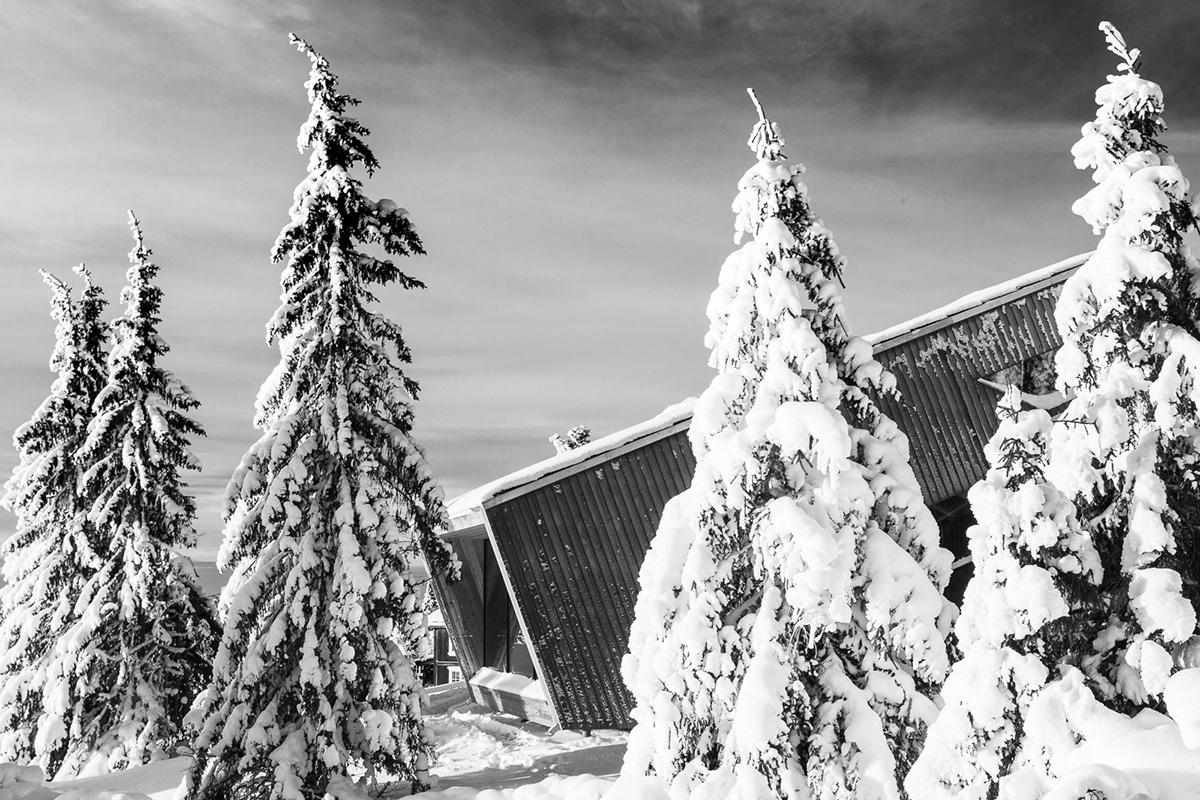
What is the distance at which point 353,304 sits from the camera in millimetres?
16125

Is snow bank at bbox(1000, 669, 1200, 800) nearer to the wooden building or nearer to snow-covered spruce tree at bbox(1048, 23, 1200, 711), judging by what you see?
snow-covered spruce tree at bbox(1048, 23, 1200, 711)

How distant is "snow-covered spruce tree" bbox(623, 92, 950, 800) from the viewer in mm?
9336

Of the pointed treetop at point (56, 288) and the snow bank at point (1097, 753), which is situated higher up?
the pointed treetop at point (56, 288)

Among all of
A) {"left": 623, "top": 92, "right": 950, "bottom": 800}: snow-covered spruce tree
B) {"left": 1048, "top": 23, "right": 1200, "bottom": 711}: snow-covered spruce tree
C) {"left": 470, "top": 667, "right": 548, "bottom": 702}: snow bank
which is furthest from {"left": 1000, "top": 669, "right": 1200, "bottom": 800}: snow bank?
{"left": 470, "top": 667, "right": 548, "bottom": 702}: snow bank

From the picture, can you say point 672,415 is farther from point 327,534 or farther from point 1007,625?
point 1007,625

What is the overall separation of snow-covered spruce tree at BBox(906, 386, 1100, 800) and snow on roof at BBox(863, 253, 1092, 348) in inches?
510

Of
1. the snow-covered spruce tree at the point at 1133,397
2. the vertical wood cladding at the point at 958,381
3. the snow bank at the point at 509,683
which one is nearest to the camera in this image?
the snow-covered spruce tree at the point at 1133,397

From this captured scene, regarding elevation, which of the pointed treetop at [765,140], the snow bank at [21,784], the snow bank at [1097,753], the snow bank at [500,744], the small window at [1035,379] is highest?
the pointed treetop at [765,140]

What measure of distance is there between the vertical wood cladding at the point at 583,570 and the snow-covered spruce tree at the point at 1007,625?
38.3 feet

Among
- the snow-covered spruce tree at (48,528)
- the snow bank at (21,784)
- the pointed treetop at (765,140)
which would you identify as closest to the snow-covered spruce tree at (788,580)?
the pointed treetop at (765,140)

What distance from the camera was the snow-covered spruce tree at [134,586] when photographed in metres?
21.6

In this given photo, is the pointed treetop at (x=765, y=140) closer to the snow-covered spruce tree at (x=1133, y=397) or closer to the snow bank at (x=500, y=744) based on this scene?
the snow-covered spruce tree at (x=1133, y=397)

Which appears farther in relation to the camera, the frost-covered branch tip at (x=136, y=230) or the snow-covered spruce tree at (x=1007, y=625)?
the frost-covered branch tip at (x=136, y=230)

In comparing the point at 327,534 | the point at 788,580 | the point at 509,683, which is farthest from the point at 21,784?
the point at 788,580
